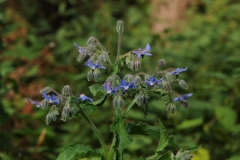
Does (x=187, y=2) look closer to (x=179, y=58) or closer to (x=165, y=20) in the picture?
(x=165, y=20)

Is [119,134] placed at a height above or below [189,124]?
below

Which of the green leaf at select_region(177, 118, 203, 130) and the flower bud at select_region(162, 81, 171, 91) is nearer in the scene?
the flower bud at select_region(162, 81, 171, 91)

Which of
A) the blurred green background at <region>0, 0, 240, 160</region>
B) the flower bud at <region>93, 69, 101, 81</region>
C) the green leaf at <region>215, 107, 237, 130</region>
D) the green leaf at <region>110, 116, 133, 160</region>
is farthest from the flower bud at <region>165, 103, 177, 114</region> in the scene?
the green leaf at <region>215, 107, 237, 130</region>

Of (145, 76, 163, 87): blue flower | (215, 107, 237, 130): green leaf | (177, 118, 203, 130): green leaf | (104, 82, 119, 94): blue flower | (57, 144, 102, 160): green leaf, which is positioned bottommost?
(57, 144, 102, 160): green leaf

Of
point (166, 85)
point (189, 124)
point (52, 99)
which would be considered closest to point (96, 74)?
point (52, 99)

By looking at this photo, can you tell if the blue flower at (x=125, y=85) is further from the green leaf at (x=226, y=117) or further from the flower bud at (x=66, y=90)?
the green leaf at (x=226, y=117)

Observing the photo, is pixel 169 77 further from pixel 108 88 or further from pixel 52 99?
pixel 52 99

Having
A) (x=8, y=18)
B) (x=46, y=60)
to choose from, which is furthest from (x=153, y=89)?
(x=8, y=18)

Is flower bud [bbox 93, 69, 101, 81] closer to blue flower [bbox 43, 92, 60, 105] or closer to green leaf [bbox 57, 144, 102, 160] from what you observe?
blue flower [bbox 43, 92, 60, 105]
